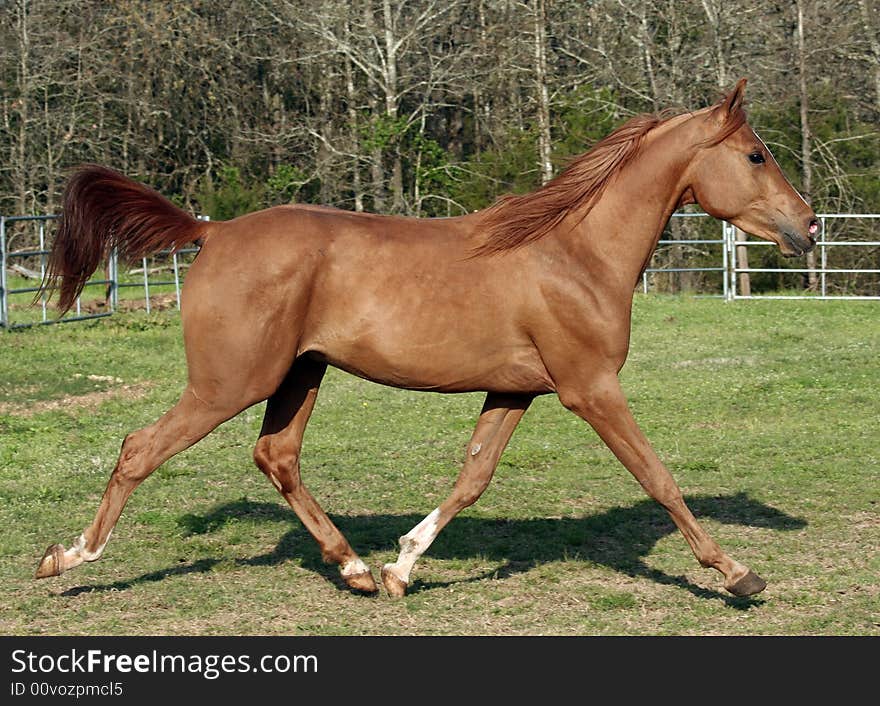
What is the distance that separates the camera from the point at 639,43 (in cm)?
2477

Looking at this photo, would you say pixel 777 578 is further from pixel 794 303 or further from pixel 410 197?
pixel 410 197

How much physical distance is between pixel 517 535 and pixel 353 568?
145cm

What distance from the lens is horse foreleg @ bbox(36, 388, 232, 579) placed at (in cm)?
518

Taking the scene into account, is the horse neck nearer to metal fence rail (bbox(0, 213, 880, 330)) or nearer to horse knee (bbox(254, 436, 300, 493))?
horse knee (bbox(254, 436, 300, 493))

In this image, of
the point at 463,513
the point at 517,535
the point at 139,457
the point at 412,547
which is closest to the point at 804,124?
the point at 463,513

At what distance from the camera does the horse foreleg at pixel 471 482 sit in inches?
215

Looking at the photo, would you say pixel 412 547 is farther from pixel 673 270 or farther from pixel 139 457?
pixel 673 270

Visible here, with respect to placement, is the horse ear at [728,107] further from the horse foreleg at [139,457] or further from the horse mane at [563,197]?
the horse foreleg at [139,457]

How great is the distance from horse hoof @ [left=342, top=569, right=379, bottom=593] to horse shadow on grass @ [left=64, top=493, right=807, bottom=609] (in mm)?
205

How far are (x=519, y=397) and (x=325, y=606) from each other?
55.3 inches

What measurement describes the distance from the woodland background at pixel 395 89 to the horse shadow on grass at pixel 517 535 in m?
17.4

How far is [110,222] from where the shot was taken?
5.47m

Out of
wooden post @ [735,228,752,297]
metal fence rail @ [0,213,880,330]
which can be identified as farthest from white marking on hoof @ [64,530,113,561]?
wooden post @ [735,228,752,297]
